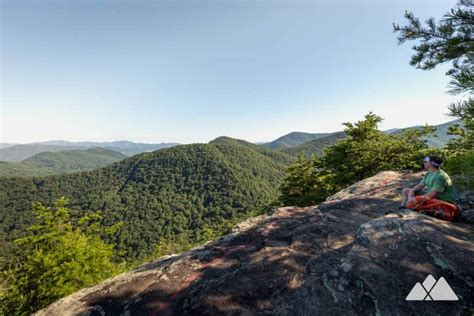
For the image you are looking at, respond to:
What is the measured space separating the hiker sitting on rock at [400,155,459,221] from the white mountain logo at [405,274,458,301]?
2236 mm

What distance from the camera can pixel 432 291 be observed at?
3.09 metres

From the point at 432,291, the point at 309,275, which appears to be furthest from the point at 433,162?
the point at 309,275

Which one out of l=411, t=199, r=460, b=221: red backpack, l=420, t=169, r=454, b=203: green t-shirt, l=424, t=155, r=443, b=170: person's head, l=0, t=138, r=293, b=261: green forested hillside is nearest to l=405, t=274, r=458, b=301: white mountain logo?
l=411, t=199, r=460, b=221: red backpack

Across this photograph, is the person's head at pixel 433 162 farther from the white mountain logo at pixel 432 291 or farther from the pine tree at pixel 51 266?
the pine tree at pixel 51 266

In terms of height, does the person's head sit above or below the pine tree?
above

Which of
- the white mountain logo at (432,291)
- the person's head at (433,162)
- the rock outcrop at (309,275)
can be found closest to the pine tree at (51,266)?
the rock outcrop at (309,275)

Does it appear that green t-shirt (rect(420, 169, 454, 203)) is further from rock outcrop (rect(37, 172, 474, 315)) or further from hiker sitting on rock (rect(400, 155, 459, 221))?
rock outcrop (rect(37, 172, 474, 315))

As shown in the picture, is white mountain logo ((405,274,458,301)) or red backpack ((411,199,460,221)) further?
red backpack ((411,199,460,221))

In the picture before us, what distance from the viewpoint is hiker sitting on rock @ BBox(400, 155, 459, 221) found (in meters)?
4.79

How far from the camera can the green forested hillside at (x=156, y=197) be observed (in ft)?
409

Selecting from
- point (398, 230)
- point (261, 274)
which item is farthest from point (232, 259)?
point (398, 230)

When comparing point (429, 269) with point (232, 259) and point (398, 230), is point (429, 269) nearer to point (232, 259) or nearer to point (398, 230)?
point (398, 230)

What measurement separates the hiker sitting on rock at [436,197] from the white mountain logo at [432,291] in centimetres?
224

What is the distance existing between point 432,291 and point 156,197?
174m
